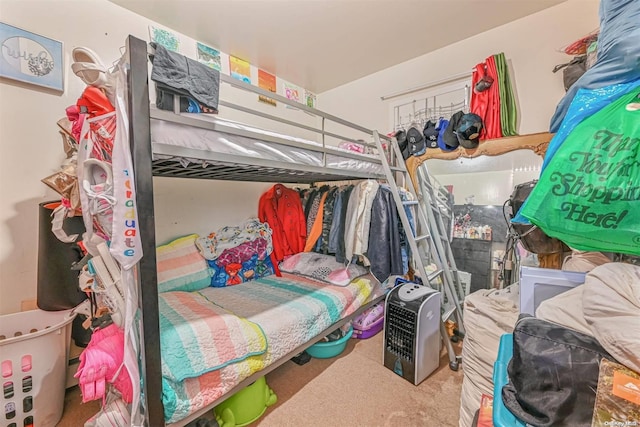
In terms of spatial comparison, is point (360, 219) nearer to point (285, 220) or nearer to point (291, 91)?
point (285, 220)

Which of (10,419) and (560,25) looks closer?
(10,419)

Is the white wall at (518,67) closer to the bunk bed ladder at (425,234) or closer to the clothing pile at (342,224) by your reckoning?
the bunk bed ladder at (425,234)

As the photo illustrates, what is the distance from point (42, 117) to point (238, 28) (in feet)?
5.58


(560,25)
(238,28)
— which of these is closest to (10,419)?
(238,28)

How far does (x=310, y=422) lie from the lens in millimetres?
1607

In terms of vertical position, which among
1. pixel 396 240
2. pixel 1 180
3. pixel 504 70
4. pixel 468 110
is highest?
pixel 504 70

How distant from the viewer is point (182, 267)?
2.32 metres

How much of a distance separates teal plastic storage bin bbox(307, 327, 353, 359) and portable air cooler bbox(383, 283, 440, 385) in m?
0.39

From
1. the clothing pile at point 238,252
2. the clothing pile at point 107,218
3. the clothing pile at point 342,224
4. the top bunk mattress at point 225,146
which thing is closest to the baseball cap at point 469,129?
the clothing pile at point 342,224

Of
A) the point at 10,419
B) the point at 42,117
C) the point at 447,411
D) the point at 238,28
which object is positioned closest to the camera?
the point at 10,419

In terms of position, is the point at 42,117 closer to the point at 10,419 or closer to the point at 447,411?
the point at 10,419

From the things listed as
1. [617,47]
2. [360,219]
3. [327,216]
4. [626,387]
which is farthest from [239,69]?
[626,387]

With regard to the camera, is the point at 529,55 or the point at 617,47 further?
the point at 529,55

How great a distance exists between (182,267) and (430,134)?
2.74 m
